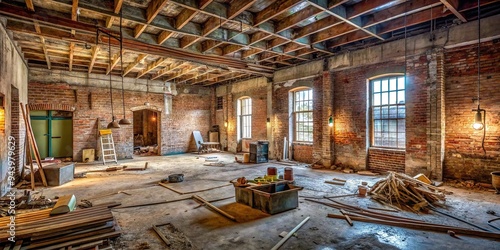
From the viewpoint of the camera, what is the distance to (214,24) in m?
5.50

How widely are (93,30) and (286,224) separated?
547cm

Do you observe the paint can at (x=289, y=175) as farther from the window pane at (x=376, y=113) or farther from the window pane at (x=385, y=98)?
the window pane at (x=385, y=98)

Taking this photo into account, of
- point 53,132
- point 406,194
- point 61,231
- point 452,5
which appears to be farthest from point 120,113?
point 452,5

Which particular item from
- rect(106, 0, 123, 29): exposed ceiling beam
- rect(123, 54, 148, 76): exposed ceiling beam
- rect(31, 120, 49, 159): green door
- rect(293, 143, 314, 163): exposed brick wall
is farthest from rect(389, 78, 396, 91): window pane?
rect(31, 120, 49, 159): green door

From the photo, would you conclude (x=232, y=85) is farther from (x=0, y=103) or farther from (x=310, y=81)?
(x=0, y=103)

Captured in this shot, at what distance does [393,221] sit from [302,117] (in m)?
6.02

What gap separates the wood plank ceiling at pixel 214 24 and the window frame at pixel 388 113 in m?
1.20

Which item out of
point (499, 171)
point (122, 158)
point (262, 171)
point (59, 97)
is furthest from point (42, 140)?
point (499, 171)

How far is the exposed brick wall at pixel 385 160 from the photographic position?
21.7 ft

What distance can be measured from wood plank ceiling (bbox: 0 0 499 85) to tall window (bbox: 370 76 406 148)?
122 cm

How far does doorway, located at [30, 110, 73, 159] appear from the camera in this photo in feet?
31.0

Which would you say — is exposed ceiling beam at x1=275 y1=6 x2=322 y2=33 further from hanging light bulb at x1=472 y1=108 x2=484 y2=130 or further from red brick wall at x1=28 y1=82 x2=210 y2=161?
red brick wall at x1=28 y1=82 x2=210 y2=161

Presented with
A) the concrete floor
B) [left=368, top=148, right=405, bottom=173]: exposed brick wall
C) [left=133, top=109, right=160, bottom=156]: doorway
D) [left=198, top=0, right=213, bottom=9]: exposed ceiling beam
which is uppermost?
[left=198, top=0, right=213, bottom=9]: exposed ceiling beam

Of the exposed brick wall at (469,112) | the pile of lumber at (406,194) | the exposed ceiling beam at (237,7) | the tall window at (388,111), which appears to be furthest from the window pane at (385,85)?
the exposed ceiling beam at (237,7)
